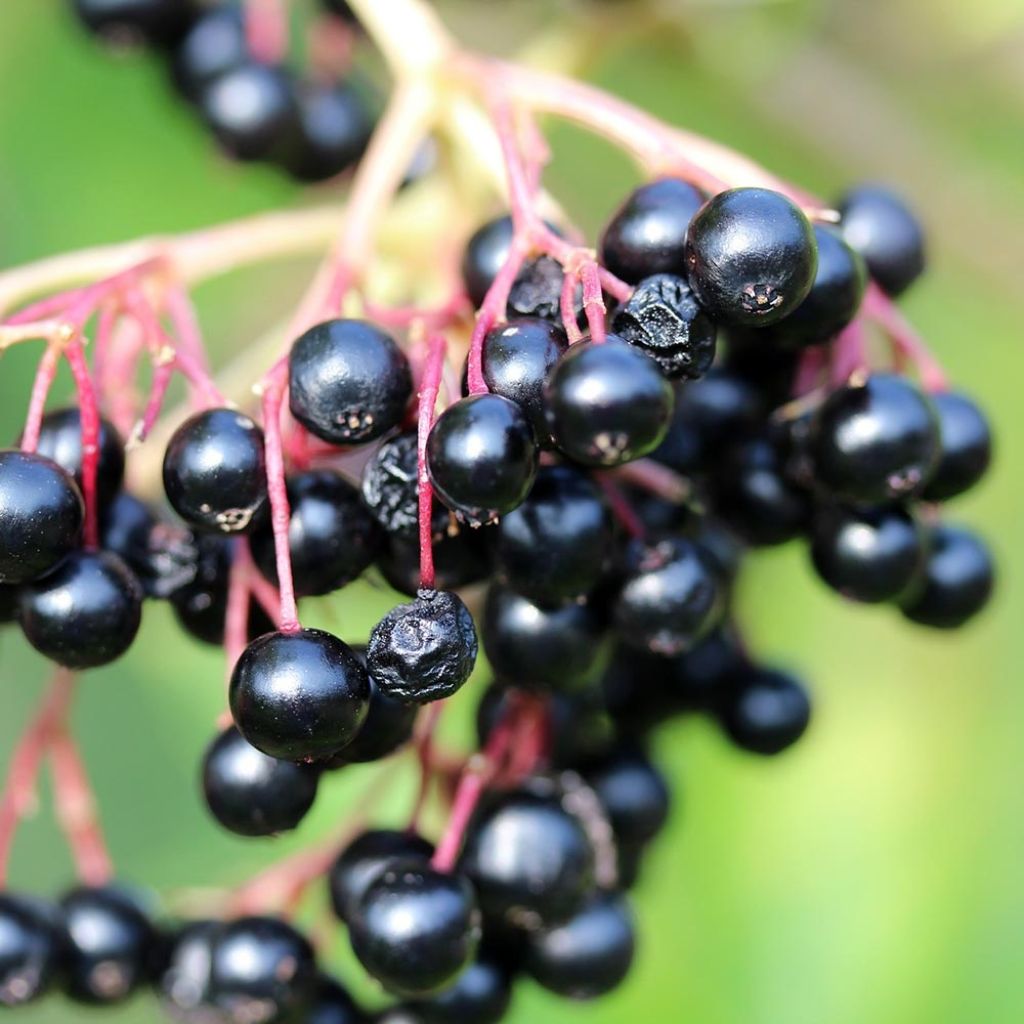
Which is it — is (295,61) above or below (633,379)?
below

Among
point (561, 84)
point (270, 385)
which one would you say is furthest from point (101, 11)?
point (270, 385)

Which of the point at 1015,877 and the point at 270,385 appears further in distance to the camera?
the point at 1015,877

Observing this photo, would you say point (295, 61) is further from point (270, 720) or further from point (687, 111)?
point (270, 720)

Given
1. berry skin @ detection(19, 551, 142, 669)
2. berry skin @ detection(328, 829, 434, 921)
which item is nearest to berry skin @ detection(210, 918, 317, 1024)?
berry skin @ detection(328, 829, 434, 921)

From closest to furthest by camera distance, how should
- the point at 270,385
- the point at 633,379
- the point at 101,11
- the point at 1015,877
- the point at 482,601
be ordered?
the point at 633,379
the point at 270,385
the point at 482,601
the point at 101,11
the point at 1015,877

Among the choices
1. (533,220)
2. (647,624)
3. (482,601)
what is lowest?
(482,601)

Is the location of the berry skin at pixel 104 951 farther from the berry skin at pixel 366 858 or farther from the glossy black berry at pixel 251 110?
the glossy black berry at pixel 251 110

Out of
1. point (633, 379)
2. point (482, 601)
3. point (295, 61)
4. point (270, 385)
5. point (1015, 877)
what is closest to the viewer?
point (633, 379)

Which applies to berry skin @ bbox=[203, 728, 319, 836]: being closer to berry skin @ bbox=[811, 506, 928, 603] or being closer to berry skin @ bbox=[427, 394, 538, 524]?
berry skin @ bbox=[427, 394, 538, 524]
